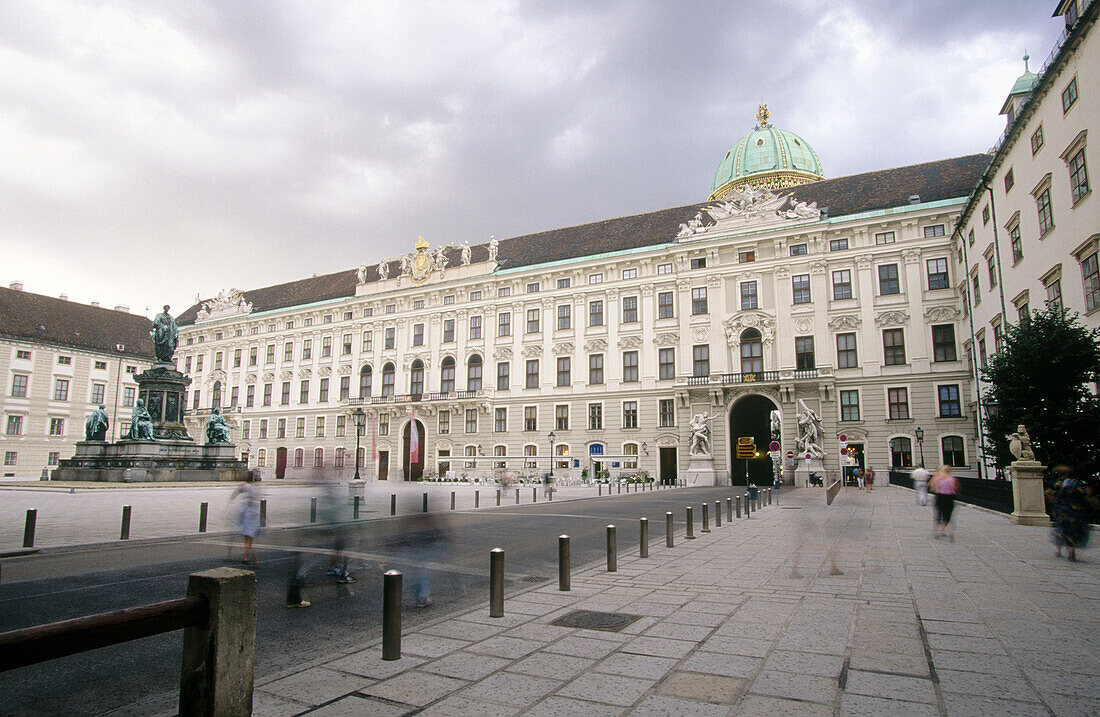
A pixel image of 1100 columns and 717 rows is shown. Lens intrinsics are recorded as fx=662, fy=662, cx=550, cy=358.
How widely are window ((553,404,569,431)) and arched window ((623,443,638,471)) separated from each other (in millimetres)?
5222

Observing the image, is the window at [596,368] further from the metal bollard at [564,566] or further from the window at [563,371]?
the metal bollard at [564,566]

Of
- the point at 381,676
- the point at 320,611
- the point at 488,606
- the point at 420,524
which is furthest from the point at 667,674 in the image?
the point at 420,524

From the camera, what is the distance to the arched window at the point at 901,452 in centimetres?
4091

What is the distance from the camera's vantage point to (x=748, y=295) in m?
47.1

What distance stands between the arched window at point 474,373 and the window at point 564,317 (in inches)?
312

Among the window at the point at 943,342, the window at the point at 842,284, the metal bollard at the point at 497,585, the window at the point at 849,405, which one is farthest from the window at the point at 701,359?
the metal bollard at the point at 497,585

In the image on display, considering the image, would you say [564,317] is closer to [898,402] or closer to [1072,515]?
[898,402]

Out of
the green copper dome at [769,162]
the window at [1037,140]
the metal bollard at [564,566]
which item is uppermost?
the green copper dome at [769,162]

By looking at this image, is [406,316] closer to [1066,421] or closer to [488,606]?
[1066,421]

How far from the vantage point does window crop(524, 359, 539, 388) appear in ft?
176

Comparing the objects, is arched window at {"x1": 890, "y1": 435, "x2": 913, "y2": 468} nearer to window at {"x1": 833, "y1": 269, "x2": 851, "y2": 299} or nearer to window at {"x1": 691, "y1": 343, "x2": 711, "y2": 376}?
window at {"x1": 833, "y1": 269, "x2": 851, "y2": 299}

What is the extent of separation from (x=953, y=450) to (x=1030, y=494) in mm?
26775

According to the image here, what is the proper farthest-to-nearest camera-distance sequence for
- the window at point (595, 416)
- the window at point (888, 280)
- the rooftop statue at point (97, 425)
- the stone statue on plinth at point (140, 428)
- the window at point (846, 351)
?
the window at point (595, 416) → the window at point (846, 351) → the window at point (888, 280) → the rooftop statue at point (97, 425) → the stone statue on plinth at point (140, 428)

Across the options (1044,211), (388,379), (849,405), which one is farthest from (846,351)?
(388,379)
